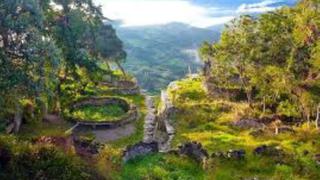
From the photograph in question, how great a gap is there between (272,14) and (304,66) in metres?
9.17

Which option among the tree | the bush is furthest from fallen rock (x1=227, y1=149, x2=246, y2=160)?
the tree

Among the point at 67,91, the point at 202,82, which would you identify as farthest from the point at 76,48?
the point at 202,82

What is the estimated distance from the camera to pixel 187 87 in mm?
70875

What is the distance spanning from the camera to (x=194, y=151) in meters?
41.9

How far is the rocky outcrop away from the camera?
134 feet

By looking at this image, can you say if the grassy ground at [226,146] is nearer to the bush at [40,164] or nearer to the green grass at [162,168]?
the green grass at [162,168]

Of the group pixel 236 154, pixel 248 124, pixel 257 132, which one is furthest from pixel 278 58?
pixel 236 154

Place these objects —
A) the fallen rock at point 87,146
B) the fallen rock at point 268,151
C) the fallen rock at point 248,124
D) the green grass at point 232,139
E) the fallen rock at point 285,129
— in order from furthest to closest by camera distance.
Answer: the fallen rock at point 248,124 < the fallen rock at point 285,129 < the fallen rock at point 268,151 < the green grass at point 232,139 < the fallen rock at point 87,146

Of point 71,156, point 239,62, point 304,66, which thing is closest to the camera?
point 71,156

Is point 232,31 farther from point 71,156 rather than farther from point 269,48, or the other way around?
point 71,156

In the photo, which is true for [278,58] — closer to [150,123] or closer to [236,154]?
[150,123]

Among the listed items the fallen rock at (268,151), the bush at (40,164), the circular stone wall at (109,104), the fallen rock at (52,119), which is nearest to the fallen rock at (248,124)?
the fallen rock at (268,151)

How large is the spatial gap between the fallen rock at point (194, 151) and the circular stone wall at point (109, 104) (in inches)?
491

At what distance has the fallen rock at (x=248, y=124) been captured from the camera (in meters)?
52.0
